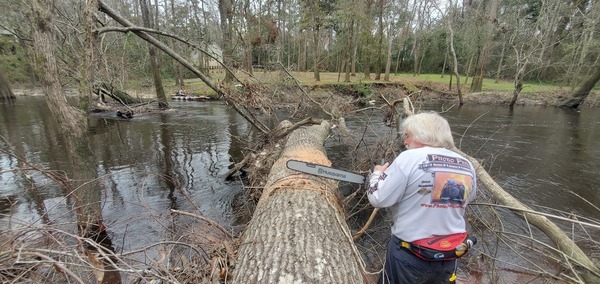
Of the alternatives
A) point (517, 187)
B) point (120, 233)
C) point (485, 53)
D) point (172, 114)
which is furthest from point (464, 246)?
point (485, 53)

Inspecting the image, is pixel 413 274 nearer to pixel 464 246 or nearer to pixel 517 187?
pixel 464 246

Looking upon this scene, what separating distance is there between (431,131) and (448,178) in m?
0.34

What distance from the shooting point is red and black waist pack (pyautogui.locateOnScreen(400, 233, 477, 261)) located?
196cm

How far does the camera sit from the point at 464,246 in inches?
79.0

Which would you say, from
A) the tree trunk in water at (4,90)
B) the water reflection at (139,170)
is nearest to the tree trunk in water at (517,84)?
the water reflection at (139,170)

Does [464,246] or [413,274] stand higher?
[464,246]

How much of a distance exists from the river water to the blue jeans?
1410mm

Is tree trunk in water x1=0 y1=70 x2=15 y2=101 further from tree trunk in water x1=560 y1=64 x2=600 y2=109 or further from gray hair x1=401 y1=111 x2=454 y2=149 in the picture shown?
tree trunk in water x1=560 y1=64 x2=600 y2=109

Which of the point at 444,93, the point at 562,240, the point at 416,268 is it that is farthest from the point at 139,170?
the point at 444,93

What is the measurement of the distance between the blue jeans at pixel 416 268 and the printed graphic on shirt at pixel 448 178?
47 centimetres

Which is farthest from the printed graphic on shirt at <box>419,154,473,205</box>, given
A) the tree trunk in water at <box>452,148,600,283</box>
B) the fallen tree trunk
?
the tree trunk in water at <box>452,148,600,283</box>

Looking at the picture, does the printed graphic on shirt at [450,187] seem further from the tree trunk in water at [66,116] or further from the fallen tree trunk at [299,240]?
the tree trunk in water at [66,116]

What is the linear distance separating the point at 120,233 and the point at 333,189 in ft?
10.5

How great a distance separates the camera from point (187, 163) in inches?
283
